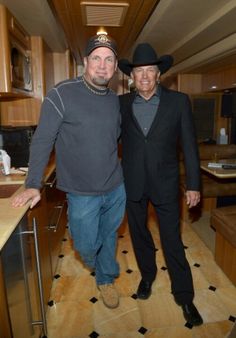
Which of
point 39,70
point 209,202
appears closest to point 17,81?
point 39,70

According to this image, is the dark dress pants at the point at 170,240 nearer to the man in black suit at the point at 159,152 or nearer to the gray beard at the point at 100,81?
the man in black suit at the point at 159,152

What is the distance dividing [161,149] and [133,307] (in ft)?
3.48

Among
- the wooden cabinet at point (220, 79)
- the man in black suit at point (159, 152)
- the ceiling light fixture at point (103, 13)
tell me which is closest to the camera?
the man in black suit at point (159, 152)

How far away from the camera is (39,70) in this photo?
8.01 ft

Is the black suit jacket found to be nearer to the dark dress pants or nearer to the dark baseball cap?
the dark dress pants

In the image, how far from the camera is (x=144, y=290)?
6.19 feet

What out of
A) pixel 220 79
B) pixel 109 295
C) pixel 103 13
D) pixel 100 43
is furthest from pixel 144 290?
pixel 220 79

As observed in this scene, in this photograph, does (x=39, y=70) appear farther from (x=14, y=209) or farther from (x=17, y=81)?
(x=14, y=209)

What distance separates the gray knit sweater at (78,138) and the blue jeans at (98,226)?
0.08 meters

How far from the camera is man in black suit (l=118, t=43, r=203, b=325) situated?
4.99 feet

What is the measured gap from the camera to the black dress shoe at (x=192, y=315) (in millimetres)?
1633

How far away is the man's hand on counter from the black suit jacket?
564mm

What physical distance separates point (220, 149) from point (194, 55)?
4.11 feet

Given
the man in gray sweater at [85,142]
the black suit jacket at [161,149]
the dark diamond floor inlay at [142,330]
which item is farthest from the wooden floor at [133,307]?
the black suit jacket at [161,149]
